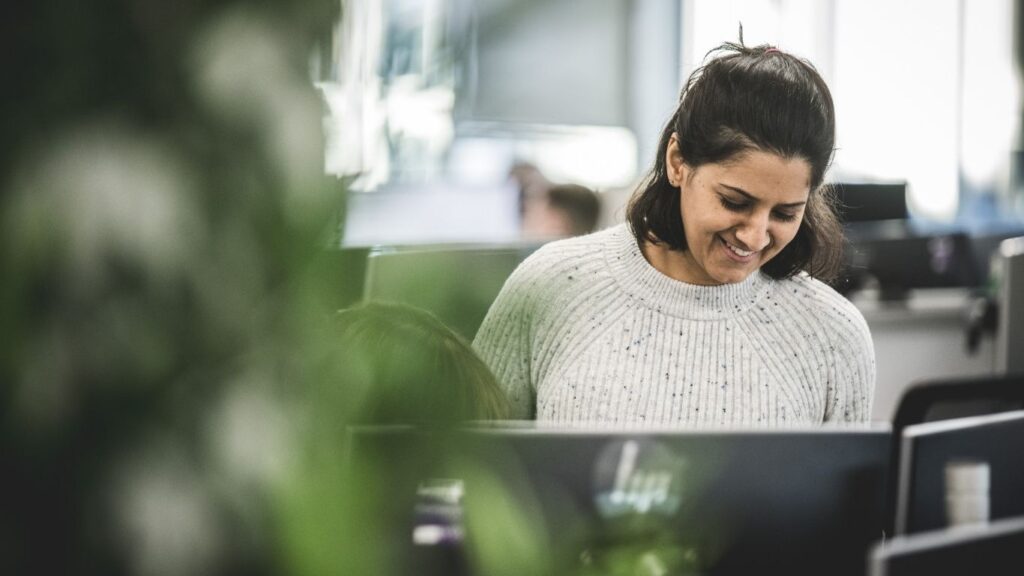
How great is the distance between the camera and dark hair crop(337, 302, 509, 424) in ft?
1.51

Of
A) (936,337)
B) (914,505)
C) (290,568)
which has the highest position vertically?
(290,568)

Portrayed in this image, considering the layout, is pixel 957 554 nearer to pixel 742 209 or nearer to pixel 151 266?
pixel 151 266

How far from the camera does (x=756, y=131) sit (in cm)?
172

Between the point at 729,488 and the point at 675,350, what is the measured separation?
841 millimetres

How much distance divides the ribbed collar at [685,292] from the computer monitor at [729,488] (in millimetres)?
808

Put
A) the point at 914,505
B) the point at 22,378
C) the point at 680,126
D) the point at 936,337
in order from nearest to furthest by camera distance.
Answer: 1. the point at 22,378
2. the point at 914,505
3. the point at 680,126
4. the point at 936,337

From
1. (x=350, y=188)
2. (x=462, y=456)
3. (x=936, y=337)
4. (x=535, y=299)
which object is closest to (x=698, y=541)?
(x=462, y=456)

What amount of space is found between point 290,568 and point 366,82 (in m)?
0.18

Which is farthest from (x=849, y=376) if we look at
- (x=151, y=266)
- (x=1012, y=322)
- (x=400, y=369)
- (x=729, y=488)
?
(x=151, y=266)

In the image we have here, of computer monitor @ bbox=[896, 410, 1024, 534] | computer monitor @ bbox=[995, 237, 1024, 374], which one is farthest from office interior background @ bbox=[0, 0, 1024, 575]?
computer monitor @ bbox=[995, 237, 1024, 374]

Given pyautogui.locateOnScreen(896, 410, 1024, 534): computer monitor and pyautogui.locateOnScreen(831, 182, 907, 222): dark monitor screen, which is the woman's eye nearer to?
pyautogui.locateOnScreen(896, 410, 1024, 534): computer monitor

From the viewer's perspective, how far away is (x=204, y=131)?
42cm

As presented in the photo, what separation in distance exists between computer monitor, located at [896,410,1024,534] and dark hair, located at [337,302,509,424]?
1.95ft

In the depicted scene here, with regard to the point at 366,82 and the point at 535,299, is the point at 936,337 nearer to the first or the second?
the point at 535,299
